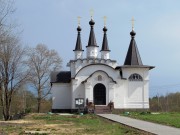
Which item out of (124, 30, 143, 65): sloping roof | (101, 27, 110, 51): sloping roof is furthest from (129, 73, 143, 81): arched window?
(101, 27, 110, 51): sloping roof

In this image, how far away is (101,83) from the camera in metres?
42.2

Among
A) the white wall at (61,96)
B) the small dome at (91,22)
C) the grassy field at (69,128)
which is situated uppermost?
the small dome at (91,22)

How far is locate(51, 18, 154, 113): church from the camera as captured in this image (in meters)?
42.1

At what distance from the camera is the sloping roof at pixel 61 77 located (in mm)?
45094

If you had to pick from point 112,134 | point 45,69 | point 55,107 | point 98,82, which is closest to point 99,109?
point 98,82

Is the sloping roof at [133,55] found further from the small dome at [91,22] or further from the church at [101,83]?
the small dome at [91,22]

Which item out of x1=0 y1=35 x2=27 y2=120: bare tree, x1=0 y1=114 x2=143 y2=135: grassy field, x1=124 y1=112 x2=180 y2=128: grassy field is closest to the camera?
x1=0 y1=114 x2=143 y2=135: grassy field

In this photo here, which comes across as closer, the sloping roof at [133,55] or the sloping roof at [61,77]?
the sloping roof at [133,55]

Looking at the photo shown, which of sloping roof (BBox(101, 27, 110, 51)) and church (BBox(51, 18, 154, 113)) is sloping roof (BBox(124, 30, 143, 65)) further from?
sloping roof (BBox(101, 27, 110, 51))

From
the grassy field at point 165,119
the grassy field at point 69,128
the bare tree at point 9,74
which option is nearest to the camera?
the grassy field at point 69,128

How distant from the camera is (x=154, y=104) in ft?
174

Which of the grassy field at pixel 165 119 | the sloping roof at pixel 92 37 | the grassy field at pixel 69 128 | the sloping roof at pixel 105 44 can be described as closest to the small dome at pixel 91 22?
the sloping roof at pixel 92 37

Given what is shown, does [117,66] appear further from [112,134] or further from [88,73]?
[112,134]

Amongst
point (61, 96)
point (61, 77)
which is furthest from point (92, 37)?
point (61, 96)
